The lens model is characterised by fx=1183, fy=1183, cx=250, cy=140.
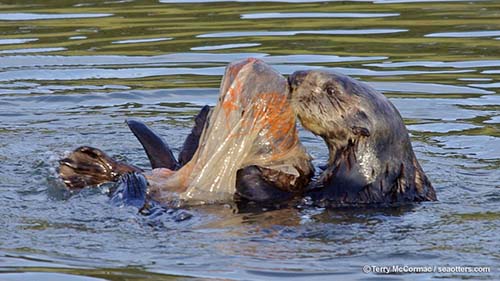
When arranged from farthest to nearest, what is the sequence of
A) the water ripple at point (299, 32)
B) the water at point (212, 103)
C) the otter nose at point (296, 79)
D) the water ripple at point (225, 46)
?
the water ripple at point (299, 32), the water ripple at point (225, 46), the otter nose at point (296, 79), the water at point (212, 103)

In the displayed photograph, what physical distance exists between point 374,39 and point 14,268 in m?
6.66

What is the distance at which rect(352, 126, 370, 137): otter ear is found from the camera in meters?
6.46

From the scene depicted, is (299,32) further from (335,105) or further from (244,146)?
(244,146)

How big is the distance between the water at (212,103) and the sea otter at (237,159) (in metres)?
0.15

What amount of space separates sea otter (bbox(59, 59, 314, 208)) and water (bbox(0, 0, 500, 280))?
0.49 ft

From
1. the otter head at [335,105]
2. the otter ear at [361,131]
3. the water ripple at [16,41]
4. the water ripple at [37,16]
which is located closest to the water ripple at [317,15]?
the water ripple at [37,16]

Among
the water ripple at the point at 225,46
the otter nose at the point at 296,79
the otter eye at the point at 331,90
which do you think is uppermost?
the otter nose at the point at 296,79

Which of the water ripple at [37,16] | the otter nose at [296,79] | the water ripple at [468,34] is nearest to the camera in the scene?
the otter nose at [296,79]

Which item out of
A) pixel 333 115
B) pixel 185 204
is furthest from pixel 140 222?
pixel 333 115

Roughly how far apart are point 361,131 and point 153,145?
1.23 m

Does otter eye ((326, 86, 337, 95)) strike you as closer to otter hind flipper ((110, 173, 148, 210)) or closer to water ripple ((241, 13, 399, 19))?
otter hind flipper ((110, 173, 148, 210))

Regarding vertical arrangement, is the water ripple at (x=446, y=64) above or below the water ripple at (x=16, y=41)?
below

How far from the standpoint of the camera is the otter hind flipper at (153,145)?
6.80 metres

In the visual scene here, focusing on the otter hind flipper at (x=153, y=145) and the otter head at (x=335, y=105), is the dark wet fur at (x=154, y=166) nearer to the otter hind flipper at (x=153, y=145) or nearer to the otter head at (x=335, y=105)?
the otter hind flipper at (x=153, y=145)
